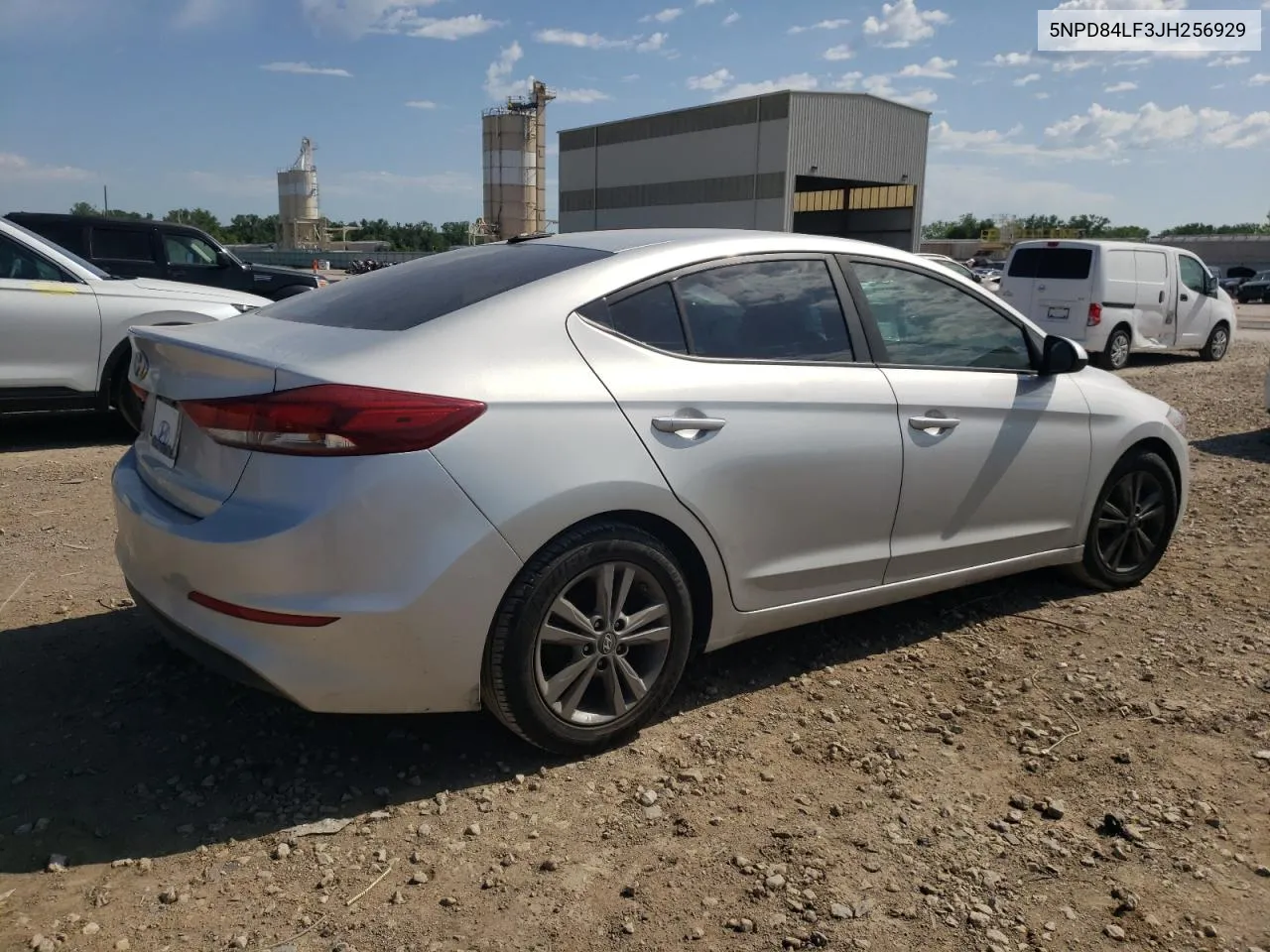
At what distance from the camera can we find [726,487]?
331 centimetres

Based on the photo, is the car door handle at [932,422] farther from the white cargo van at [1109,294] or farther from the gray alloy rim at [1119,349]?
the gray alloy rim at [1119,349]

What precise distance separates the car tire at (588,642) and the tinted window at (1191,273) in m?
16.0

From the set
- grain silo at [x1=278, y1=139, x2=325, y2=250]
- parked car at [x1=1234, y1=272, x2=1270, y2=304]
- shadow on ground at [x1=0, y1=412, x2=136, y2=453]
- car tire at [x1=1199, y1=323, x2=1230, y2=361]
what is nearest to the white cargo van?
car tire at [x1=1199, y1=323, x2=1230, y2=361]

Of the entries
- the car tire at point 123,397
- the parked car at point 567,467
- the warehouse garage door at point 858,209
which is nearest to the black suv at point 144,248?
the car tire at point 123,397

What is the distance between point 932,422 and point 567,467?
163cm

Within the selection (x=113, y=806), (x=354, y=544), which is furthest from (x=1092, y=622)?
(x=113, y=806)

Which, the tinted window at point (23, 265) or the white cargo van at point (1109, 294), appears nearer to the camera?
the tinted window at point (23, 265)

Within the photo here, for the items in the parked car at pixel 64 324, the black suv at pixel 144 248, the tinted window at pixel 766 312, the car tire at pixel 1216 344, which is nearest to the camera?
the tinted window at pixel 766 312

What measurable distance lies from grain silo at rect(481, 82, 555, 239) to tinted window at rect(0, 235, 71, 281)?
8194cm

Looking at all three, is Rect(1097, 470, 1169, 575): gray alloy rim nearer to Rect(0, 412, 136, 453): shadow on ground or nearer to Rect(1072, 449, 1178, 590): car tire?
Rect(1072, 449, 1178, 590): car tire

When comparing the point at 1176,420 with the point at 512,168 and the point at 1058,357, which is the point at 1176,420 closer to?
the point at 1058,357

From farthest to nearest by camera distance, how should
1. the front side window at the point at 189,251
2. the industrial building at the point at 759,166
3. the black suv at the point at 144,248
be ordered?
1. the industrial building at the point at 759,166
2. the front side window at the point at 189,251
3. the black suv at the point at 144,248

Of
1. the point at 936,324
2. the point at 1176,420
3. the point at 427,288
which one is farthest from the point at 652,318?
the point at 1176,420

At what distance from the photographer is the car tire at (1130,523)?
473 centimetres
